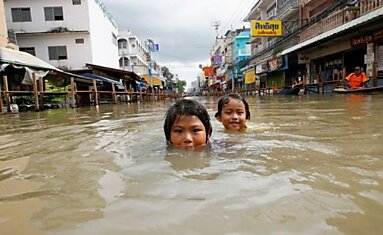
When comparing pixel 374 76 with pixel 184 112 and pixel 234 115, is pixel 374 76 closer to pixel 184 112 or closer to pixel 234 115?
pixel 234 115

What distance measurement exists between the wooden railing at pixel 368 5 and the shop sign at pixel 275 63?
9726 mm

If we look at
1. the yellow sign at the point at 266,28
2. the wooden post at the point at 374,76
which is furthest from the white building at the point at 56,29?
the wooden post at the point at 374,76

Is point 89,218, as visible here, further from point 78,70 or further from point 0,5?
point 78,70

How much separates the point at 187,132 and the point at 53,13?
25.0 metres

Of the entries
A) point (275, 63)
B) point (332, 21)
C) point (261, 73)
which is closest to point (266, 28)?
point (275, 63)

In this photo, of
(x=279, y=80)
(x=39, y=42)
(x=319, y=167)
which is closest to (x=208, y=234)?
(x=319, y=167)

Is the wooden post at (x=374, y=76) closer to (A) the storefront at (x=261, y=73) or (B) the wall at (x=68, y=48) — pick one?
(A) the storefront at (x=261, y=73)

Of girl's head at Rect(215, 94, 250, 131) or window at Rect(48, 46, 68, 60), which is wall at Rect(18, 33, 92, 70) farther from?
girl's head at Rect(215, 94, 250, 131)

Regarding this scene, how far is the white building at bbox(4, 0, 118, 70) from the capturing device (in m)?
23.9

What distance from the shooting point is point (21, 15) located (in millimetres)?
23953

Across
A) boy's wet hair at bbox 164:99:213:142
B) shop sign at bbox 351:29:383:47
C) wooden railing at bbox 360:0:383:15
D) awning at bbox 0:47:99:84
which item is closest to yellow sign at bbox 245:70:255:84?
shop sign at bbox 351:29:383:47

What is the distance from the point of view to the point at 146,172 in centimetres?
218

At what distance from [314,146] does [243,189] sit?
1.52 metres

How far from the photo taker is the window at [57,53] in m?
24.6
